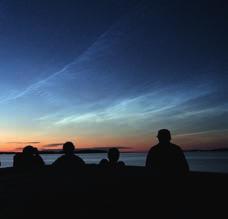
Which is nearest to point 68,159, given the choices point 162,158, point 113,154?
point 113,154

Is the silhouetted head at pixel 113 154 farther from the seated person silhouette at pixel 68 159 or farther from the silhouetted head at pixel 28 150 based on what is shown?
the silhouetted head at pixel 28 150

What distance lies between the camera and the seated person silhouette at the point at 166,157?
6820 millimetres

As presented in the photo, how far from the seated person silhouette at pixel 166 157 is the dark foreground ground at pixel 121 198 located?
5.12ft

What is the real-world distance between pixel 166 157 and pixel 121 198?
2.76 metres

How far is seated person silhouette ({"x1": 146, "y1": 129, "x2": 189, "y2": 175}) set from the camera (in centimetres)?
682

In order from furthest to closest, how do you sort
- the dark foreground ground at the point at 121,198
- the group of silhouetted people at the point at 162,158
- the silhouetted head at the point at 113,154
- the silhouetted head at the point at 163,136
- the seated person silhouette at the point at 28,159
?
the seated person silhouette at the point at 28,159
the silhouetted head at the point at 113,154
the silhouetted head at the point at 163,136
the group of silhouetted people at the point at 162,158
the dark foreground ground at the point at 121,198

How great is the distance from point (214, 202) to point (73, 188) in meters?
1.86

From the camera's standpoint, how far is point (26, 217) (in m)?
4.15

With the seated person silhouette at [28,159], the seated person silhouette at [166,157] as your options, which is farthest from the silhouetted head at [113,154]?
the seated person silhouette at [28,159]

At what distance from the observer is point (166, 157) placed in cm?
698

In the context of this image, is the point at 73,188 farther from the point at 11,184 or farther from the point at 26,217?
the point at 11,184

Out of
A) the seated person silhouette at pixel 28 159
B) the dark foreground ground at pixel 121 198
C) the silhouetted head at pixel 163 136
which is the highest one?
the silhouetted head at pixel 163 136

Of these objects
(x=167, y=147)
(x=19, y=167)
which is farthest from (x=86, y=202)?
(x=19, y=167)

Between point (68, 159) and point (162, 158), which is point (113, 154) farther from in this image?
point (162, 158)
